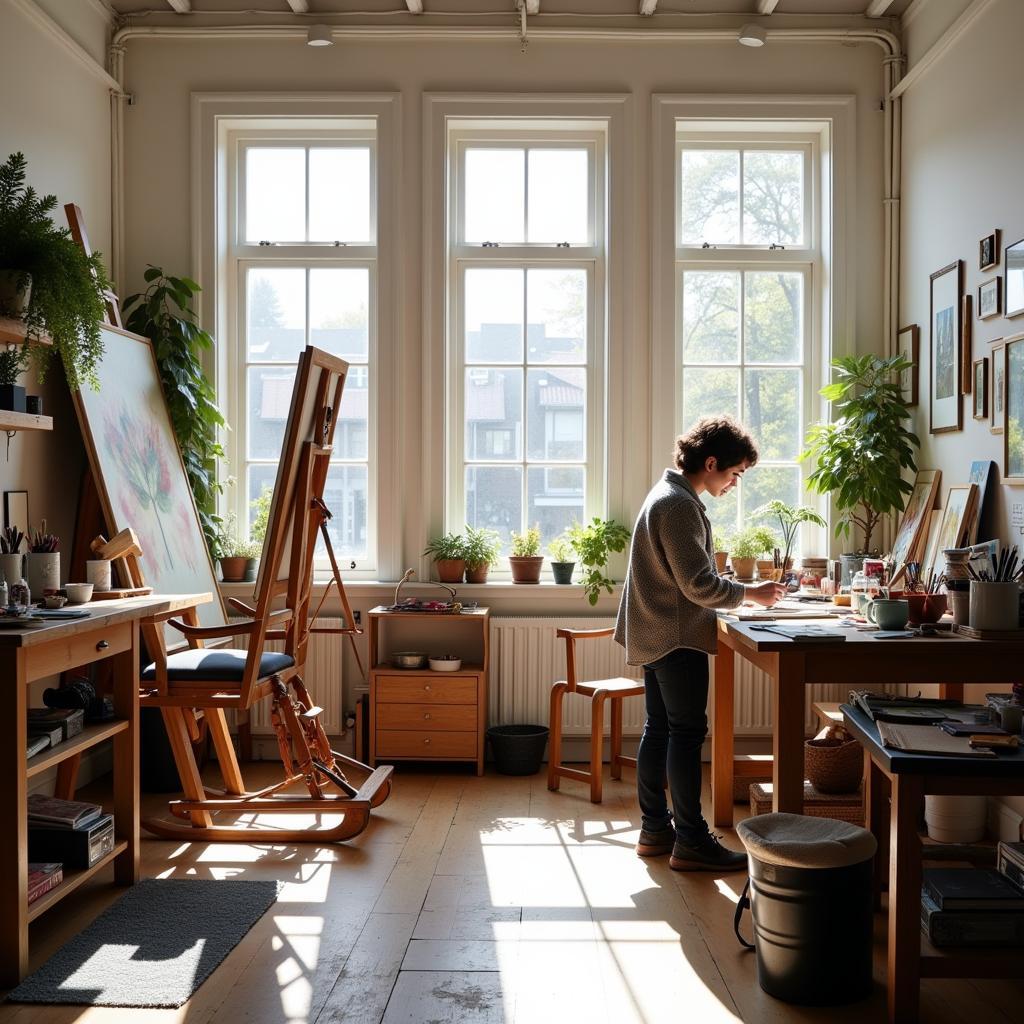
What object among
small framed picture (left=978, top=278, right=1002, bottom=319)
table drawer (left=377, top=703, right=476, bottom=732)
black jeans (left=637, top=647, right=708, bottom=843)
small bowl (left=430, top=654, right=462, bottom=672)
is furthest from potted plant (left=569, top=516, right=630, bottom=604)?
small framed picture (left=978, top=278, right=1002, bottom=319)

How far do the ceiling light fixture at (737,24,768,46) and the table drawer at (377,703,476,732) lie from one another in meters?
3.41

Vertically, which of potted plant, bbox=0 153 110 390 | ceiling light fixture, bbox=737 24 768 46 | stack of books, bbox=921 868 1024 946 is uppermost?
ceiling light fixture, bbox=737 24 768 46

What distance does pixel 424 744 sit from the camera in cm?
510

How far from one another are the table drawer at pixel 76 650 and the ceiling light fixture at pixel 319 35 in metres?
3.11

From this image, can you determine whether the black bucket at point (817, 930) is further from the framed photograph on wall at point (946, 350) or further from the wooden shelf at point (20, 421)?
the wooden shelf at point (20, 421)

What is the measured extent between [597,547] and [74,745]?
105 inches

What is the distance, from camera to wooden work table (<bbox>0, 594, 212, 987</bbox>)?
2877 millimetres

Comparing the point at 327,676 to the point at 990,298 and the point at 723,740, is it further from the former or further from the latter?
the point at 990,298

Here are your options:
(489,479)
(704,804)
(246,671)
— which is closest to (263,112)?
(489,479)

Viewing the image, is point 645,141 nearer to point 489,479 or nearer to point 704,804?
point 489,479

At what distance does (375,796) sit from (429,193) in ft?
9.56

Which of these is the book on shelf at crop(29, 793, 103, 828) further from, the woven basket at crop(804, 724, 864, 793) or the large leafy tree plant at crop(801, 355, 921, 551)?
the large leafy tree plant at crop(801, 355, 921, 551)

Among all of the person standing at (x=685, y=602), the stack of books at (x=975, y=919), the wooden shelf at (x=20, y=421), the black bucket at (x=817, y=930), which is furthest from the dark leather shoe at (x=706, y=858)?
the wooden shelf at (x=20, y=421)

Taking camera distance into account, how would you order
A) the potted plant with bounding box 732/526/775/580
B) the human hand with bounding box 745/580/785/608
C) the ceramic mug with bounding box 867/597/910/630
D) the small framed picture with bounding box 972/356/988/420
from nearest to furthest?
1. the ceramic mug with bounding box 867/597/910/630
2. the human hand with bounding box 745/580/785/608
3. the small framed picture with bounding box 972/356/988/420
4. the potted plant with bounding box 732/526/775/580
